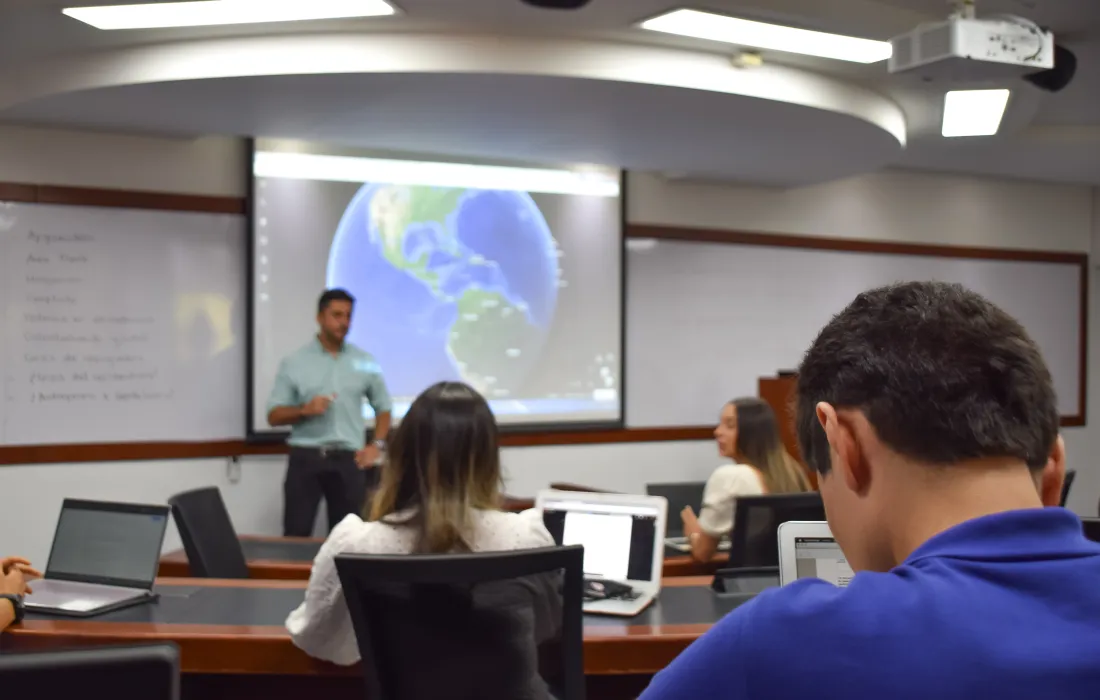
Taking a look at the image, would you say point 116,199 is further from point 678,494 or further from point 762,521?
point 762,521

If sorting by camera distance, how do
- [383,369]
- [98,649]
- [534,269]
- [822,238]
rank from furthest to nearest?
1. [822,238]
2. [534,269]
3. [383,369]
4. [98,649]

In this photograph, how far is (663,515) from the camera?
2.52m

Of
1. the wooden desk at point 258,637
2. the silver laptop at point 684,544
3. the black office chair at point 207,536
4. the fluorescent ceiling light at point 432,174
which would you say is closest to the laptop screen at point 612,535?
the wooden desk at point 258,637

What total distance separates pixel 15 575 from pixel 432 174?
3.91 metres

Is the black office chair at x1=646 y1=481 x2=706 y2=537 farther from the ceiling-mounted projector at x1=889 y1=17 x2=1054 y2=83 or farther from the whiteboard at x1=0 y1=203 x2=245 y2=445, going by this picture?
the whiteboard at x1=0 y1=203 x2=245 y2=445

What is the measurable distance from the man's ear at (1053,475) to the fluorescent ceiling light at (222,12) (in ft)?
10.8

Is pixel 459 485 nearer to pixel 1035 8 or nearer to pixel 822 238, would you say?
pixel 1035 8

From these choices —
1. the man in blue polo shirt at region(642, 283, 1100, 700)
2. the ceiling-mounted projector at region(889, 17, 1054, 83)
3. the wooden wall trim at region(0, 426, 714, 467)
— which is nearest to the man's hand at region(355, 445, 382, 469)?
the wooden wall trim at region(0, 426, 714, 467)

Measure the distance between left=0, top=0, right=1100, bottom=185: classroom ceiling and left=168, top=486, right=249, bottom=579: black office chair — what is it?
→ 1763 mm

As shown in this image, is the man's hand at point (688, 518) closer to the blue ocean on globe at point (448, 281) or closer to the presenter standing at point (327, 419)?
the presenter standing at point (327, 419)

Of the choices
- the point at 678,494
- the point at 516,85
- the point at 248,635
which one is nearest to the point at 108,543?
the point at 248,635

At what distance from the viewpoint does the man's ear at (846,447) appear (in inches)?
31.6

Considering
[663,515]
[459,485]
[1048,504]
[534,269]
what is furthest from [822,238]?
[1048,504]

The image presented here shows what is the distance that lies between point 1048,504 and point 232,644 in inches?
66.0
